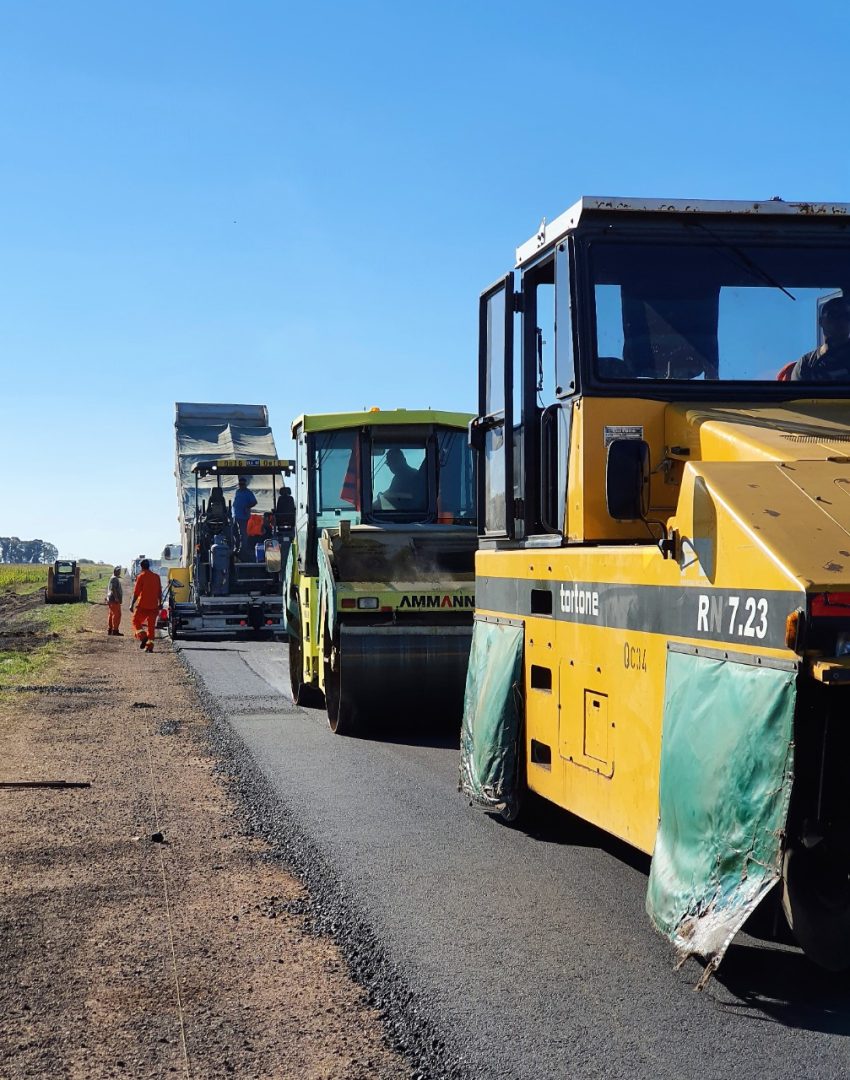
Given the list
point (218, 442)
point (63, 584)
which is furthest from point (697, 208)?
point (63, 584)

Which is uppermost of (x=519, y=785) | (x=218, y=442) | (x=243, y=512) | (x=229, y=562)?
(x=218, y=442)

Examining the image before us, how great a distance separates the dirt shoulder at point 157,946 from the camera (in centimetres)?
392

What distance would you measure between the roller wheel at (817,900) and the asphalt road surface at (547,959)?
244mm

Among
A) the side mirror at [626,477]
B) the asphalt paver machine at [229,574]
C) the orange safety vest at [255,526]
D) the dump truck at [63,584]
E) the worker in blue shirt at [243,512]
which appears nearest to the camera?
the side mirror at [626,477]

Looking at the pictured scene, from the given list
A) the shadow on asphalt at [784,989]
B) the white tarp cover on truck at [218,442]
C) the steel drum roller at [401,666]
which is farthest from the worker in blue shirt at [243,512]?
the shadow on asphalt at [784,989]

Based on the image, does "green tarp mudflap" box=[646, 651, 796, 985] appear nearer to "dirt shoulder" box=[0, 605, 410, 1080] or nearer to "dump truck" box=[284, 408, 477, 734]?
"dirt shoulder" box=[0, 605, 410, 1080]

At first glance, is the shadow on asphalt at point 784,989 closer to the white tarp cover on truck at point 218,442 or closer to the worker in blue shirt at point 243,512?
the worker in blue shirt at point 243,512

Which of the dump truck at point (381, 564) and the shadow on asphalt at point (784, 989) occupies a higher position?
the dump truck at point (381, 564)

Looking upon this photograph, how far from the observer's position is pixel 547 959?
15.8 ft

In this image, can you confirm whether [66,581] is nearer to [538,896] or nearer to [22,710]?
[22,710]

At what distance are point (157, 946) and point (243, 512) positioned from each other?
22.2 metres

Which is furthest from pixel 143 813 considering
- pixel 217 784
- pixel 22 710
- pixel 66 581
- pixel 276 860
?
pixel 66 581

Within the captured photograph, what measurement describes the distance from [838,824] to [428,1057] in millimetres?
1436

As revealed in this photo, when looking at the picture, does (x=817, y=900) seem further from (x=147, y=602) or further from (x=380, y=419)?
(x=147, y=602)
